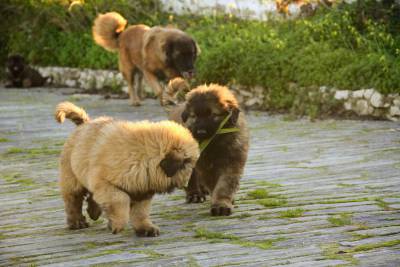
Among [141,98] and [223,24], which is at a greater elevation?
[223,24]

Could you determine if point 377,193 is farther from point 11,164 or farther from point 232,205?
point 11,164

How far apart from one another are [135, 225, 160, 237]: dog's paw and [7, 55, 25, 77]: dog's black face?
14.7 metres

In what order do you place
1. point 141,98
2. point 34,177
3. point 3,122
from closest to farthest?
point 34,177 < point 3,122 < point 141,98

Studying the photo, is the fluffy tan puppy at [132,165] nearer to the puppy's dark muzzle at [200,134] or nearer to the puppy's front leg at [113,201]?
the puppy's front leg at [113,201]

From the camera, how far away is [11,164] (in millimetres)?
9922

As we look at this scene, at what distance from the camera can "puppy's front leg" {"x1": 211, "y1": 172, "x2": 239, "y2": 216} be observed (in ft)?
22.6

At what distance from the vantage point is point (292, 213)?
263 inches

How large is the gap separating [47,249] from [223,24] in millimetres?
11760

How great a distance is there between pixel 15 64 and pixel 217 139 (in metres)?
14.0

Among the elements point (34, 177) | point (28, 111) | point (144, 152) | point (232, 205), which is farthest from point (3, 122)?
point (144, 152)

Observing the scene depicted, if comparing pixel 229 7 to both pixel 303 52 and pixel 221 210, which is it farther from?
pixel 221 210

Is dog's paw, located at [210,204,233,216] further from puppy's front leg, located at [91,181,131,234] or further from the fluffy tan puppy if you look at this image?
puppy's front leg, located at [91,181,131,234]

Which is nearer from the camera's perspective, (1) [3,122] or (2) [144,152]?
(2) [144,152]

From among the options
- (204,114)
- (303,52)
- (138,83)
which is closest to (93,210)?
(204,114)
